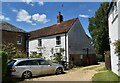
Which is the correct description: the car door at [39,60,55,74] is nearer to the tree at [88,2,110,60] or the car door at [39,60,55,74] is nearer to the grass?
the grass

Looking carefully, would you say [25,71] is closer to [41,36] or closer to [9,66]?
[9,66]

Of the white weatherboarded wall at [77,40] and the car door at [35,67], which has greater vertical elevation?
the white weatherboarded wall at [77,40]

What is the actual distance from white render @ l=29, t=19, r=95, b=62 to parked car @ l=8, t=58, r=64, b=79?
438 inches

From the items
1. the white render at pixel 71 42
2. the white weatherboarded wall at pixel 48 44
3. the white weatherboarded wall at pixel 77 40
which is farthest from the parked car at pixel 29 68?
the white weatherboarded wall at pixel 48 44

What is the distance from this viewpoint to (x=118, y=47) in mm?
11781

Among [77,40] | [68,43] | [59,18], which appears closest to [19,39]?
[59,18]

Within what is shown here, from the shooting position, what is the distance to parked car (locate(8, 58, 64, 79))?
15.5 metres

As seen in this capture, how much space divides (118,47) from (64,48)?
1791 centimetres

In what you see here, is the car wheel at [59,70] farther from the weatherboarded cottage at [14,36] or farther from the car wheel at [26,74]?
the weatherboarded cottage at [14,36]

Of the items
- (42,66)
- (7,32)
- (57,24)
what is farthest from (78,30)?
(42,66)

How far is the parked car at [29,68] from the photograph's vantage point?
15.5 meters

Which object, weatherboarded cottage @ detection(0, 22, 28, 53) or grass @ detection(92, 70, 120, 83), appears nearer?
grass @ detection(92, 70, 120, 83)

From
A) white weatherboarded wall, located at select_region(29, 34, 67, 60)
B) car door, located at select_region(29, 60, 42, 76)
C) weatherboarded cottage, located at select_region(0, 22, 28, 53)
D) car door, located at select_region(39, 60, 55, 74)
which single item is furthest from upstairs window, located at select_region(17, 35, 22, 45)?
car door, located at select_region(29, 60, 42, 76)

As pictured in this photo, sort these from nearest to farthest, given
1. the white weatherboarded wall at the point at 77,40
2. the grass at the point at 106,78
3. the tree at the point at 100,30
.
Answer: the grass at the point at 106,78, the white weatherboarded wall at the point at 77,40, the tree at the point at 100,30
